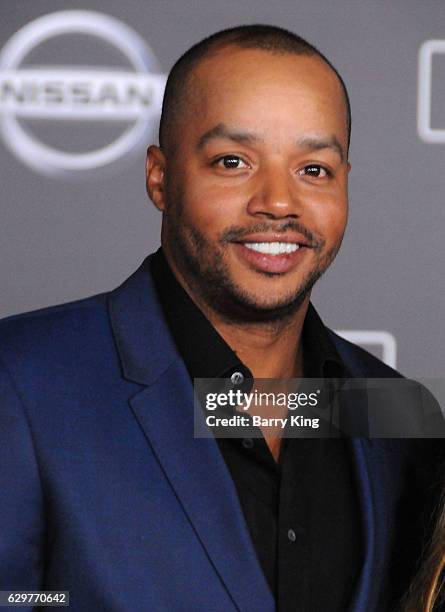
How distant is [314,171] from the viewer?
45.6 inches

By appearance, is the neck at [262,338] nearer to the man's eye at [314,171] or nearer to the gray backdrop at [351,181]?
the man's eye at [314,171]

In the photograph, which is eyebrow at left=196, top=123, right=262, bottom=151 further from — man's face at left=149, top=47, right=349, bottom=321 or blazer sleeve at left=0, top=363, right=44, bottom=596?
blazer sleeve at left=0, top=363, right=44, bottom=596

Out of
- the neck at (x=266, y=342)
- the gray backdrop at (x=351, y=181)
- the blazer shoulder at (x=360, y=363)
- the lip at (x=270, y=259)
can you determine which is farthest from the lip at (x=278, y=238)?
the gray backdrop at (x=351, y=181)

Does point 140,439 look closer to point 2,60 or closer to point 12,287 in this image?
point 12,287

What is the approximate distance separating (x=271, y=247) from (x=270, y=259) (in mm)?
13

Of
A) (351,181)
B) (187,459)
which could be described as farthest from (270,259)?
(351,181)

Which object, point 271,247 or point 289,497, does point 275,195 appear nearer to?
point 271,247

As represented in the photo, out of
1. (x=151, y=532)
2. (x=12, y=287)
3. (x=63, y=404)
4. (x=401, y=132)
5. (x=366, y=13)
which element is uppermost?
(x=366, y=13)

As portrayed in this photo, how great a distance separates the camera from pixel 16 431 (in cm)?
105

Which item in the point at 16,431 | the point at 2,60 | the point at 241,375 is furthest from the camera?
the point at 2,60

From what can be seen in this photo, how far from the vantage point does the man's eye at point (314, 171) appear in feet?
3.77

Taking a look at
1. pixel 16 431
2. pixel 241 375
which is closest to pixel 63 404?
pixel 16 431

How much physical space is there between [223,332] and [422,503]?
0.30 m

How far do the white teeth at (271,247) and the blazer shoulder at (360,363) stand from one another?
24cm
